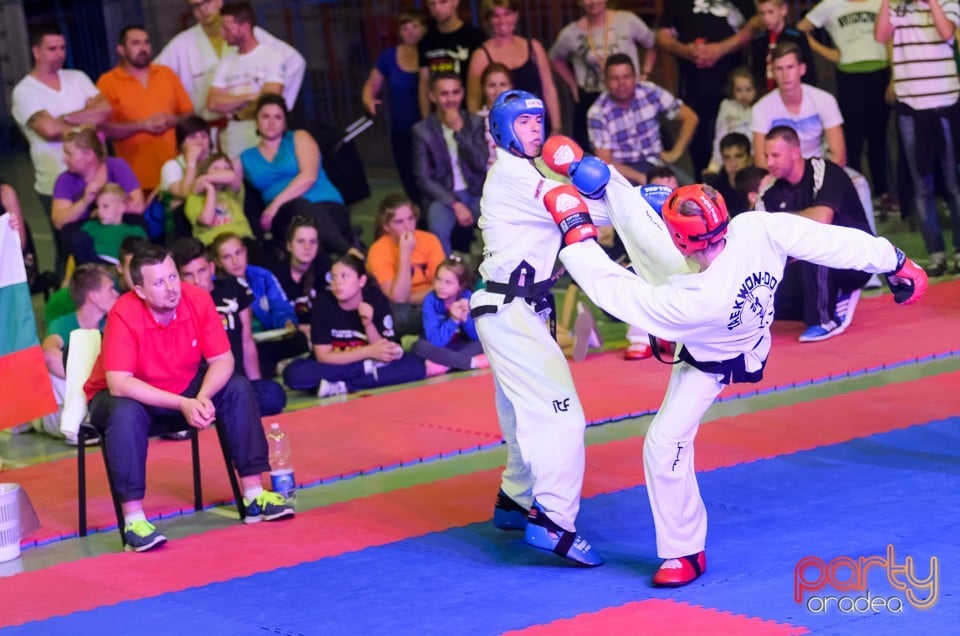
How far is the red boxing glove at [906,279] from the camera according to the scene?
16.7ft

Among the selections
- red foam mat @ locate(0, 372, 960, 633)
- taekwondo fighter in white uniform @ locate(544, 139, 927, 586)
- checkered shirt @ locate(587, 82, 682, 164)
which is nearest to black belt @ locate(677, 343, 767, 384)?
taekwondo fighter in white uniform @ locate(544, 139, 927, 586)

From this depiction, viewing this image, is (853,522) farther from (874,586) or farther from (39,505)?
(39,505)

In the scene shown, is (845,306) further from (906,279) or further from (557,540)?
(557,540)

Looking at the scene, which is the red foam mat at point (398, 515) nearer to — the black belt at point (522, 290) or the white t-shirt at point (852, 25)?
the black belt at point (522, 290)

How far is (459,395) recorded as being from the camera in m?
8.39

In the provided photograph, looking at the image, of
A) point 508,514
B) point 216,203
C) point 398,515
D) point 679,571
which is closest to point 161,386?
point 398,515

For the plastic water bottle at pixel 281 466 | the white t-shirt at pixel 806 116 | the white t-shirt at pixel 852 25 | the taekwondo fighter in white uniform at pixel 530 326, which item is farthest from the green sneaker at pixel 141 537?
the white t-shirt at pixel 852 25

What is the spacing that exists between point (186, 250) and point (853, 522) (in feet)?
14.3

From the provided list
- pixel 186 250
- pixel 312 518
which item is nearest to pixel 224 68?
pixel 186 250

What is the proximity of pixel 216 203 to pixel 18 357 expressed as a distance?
11.3ft

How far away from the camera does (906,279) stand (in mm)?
5121

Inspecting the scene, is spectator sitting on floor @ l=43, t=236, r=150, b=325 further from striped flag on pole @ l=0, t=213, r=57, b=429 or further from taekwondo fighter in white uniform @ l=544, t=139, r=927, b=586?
taekwondo fighter in white uniform @ l=544, t=139, r=927, b=586

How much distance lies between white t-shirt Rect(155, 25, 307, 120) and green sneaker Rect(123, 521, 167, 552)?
16.4 feet

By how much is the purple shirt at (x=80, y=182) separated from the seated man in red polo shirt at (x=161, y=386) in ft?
11.9
